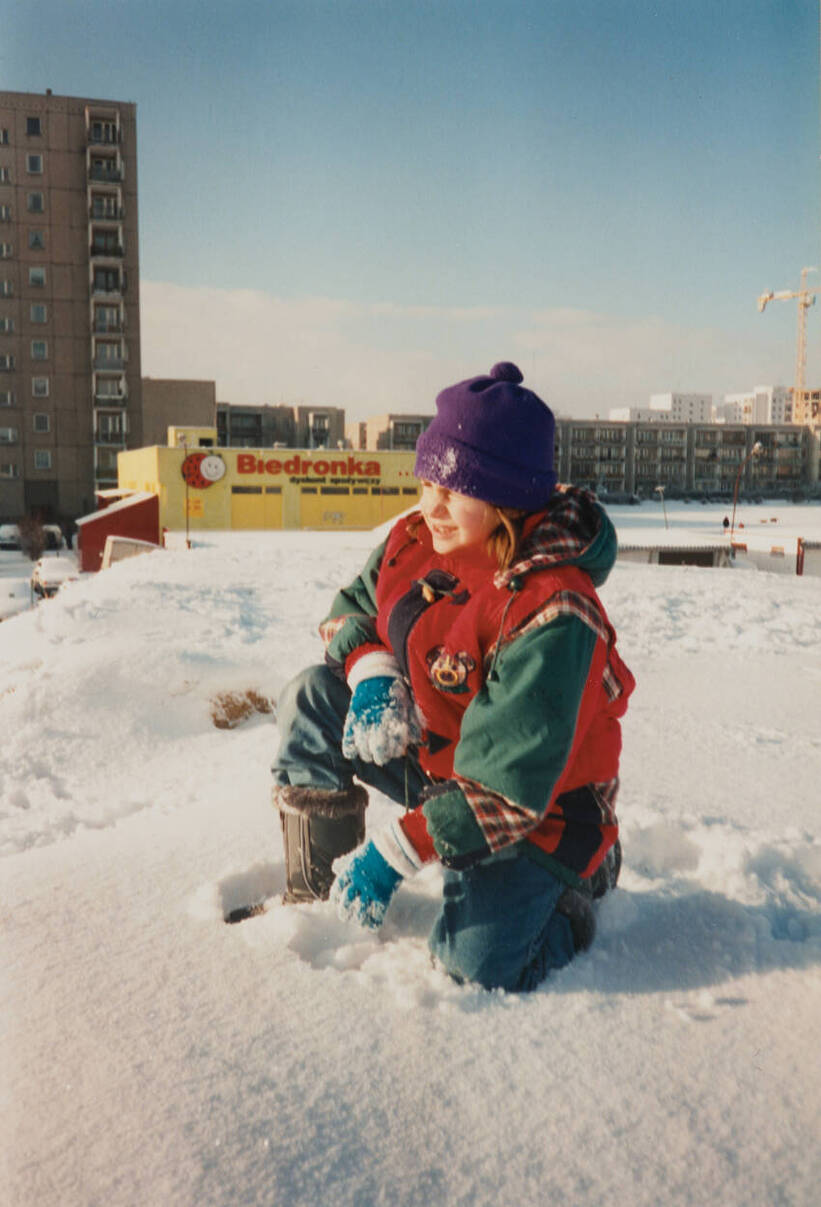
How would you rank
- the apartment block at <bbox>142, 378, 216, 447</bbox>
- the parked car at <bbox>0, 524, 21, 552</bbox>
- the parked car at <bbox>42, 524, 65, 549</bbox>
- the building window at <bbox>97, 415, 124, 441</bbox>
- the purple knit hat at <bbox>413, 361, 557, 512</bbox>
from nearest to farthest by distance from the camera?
the purple knit hat at <bbox>413, 361, 557, 512</bbox>
the parked car at <bbox>42, 524, 65, 549</bbox>
the parked car at <bbox>0, 524, 21, 552</bbox>
the building window at <bbox>97, 415, 124, 441</bbox>
the apartment block at <bbox>142, 378, 216, 447</bbox>

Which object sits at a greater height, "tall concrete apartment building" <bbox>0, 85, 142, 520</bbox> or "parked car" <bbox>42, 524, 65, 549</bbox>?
"tall concrete apartment building" <bbox>0, 85, 142, 520</bbox>

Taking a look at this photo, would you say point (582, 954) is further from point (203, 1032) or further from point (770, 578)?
point (770, 578)

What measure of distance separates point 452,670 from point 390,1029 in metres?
→ 0.65

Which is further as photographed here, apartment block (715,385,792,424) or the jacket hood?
apartment block (715,385,792,424)

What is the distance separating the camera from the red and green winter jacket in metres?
1.42

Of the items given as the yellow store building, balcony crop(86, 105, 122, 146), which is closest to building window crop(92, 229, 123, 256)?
balcony crop(86, 105, 122, 146)

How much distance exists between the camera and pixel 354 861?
163 cm

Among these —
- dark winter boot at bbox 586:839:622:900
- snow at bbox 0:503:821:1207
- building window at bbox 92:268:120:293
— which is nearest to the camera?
snow at bbox 0:503:821:1207

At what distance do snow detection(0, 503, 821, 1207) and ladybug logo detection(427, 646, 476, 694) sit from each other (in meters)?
0.55

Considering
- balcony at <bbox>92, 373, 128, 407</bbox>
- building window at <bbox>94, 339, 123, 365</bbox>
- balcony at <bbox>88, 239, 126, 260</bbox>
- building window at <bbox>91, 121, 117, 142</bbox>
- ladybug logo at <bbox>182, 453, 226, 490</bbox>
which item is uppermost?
building window at <bbox>91, 121, 117, 142</bbox>

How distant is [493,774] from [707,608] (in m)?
6.05

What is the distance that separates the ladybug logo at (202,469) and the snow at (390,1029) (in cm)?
2653

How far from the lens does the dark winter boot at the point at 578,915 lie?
65.2 inches

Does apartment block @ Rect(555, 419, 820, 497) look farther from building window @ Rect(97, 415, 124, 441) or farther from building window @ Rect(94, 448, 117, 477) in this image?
building window @ Rect(94, 448, 117, 477)
